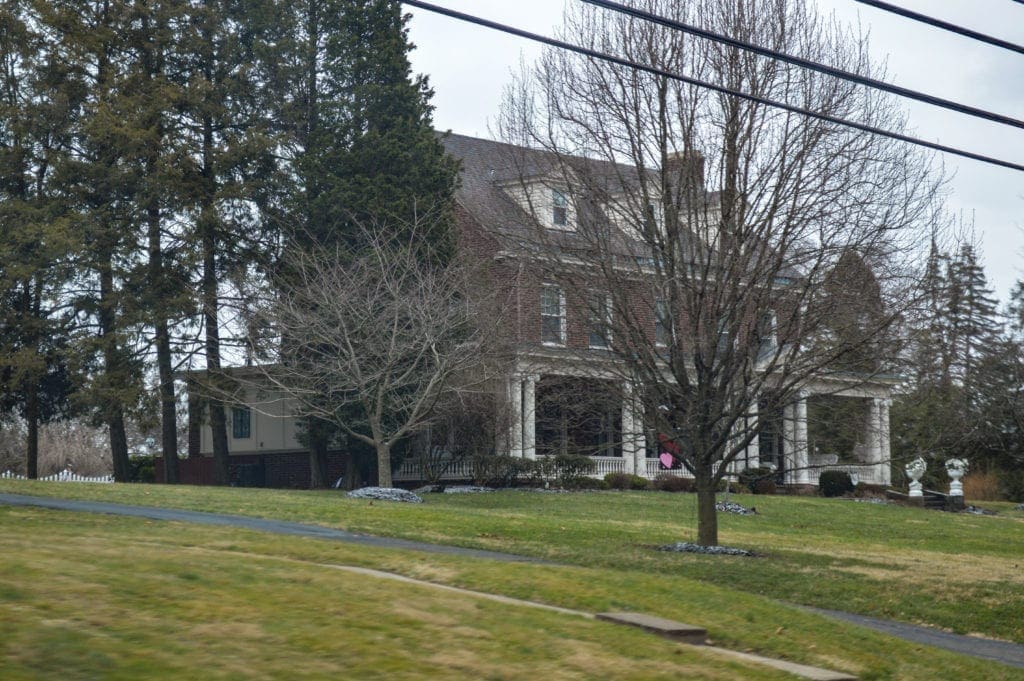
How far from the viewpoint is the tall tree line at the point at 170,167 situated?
114 feet

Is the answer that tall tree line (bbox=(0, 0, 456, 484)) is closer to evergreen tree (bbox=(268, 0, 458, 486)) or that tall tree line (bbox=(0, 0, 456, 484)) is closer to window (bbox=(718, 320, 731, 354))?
evergreen tree (bbox=(268, 0, 458, 486))

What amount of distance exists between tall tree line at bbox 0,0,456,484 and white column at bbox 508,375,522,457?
6.01 meters

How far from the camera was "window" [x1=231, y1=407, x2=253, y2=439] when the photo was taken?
1682 inches

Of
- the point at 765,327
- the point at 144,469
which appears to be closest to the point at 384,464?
the point at 765,327

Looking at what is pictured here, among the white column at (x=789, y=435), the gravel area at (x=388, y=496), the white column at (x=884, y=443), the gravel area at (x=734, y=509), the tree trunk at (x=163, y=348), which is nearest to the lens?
the white column at (x=789, y=435)

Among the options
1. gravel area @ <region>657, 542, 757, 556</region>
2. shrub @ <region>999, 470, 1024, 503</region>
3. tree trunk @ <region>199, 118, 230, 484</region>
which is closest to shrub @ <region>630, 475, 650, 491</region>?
tree trunk @ <region>199, 118, 230, 484</region>

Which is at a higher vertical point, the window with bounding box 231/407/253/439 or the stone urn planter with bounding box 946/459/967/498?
the window with bounding box 231/407/253/439

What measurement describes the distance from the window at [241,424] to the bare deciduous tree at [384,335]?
11727 millimetres

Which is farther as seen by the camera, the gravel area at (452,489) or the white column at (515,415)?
the white column at (515,415)

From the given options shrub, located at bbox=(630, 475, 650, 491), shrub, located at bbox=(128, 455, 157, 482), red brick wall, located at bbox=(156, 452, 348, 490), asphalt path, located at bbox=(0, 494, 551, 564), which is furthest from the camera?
shrub, located at bbox=(128, 455, 157, 482)

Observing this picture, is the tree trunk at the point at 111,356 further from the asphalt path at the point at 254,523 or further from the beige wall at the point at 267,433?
the asphalt path at the point at 254,523

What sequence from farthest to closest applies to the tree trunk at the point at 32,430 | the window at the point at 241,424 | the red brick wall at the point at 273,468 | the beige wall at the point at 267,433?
the window at the point at 241,424
the beige wall at the point at 267,433
the red brick wall at the point at 273,468
the tree trunk at the point at 32,430

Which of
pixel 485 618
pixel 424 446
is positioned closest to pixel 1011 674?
pixel 485 618

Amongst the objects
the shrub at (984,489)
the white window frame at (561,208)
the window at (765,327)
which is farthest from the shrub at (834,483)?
the white window frame at (561,208)
